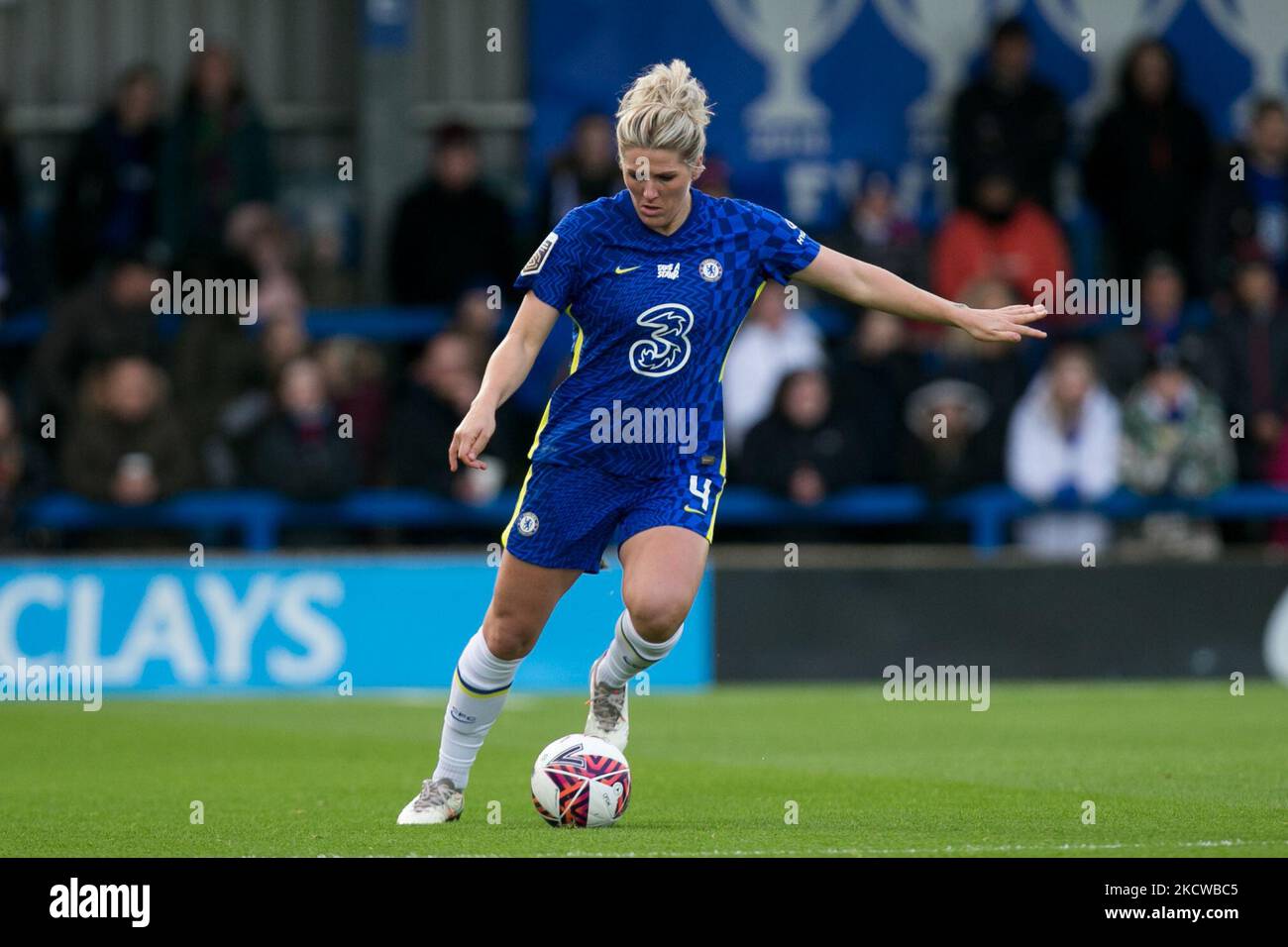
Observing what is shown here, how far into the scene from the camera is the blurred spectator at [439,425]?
1516 centimetres

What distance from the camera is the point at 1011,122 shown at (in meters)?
16.7

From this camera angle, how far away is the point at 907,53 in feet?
59.7

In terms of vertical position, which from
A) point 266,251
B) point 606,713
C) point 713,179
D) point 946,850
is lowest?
point 946,850

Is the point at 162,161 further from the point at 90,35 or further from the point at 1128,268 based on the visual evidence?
the point at 1128,268

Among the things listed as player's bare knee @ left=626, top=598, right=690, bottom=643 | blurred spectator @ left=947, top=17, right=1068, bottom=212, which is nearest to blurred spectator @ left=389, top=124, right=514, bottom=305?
blurred spectator @ left=947, top=17, right=1068, bottom=212

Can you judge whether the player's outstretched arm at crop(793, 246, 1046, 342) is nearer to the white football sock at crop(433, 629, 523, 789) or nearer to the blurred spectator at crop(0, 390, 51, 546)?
the white football sock at crop(433, 629, 523, 789)

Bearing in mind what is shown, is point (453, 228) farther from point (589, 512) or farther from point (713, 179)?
point (589, 512)

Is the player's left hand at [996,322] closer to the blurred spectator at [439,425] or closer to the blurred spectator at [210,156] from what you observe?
the blurred spectator at [439,425]

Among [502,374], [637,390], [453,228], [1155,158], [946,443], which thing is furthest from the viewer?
[1155,158]

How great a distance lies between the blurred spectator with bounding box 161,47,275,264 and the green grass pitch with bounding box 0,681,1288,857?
13.6 ft

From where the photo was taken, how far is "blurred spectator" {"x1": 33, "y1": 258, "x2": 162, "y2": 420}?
51.9ft

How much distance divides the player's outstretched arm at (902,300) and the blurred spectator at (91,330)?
8616mm

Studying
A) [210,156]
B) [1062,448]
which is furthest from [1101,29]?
[210,156]

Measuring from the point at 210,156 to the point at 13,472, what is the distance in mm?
3044
